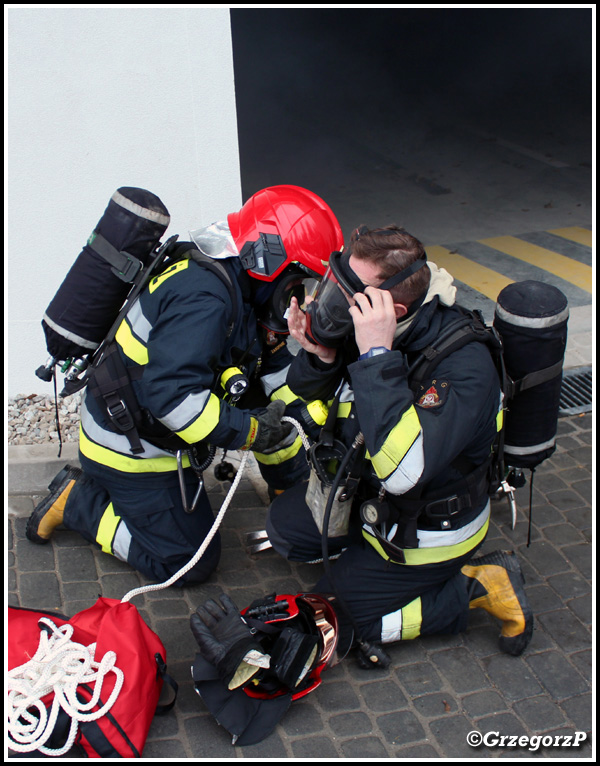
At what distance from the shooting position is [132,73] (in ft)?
13.7

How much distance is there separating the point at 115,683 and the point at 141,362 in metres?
1.27

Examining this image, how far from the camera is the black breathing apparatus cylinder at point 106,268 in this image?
3.11 m

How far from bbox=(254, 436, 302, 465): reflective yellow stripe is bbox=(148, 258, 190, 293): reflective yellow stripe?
1.02 metres

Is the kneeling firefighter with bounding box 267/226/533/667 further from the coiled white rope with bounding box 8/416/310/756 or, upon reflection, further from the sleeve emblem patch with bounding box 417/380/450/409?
the coiled white rope with bounding box 8/416/310/756

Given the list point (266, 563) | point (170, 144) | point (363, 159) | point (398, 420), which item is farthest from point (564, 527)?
point (363, 159)

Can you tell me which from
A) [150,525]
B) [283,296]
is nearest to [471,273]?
[283,296]

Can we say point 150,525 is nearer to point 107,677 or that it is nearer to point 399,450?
point 107,677

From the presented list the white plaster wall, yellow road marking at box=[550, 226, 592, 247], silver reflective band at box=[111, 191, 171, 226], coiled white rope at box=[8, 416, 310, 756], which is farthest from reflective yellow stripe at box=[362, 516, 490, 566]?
yellow road marking at box=[550, 226, 592, 247]

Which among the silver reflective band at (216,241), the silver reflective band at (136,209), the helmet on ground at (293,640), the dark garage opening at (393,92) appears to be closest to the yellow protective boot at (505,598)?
the helmet on ground at (293,640)

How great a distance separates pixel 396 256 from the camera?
8.56ft

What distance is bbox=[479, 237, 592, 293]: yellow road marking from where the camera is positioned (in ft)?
21.5

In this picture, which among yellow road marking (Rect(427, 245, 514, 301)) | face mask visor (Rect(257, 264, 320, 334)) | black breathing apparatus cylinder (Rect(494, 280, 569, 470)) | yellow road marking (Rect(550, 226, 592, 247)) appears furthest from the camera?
yellow road marking (Rect(550, 226, 592, 247))

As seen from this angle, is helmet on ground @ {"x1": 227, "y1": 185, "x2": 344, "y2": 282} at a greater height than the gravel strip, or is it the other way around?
helmet on ground @ {"x1": 227, "y1": 185, "x2": 344, "y2": 282}

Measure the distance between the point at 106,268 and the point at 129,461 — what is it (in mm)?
870
